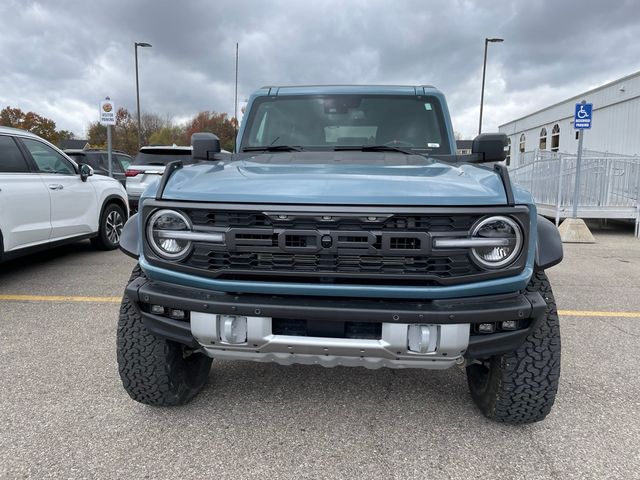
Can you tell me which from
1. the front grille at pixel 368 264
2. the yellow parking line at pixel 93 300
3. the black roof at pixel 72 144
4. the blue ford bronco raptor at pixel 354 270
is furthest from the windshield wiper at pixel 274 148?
the black roof at pixel 72 144

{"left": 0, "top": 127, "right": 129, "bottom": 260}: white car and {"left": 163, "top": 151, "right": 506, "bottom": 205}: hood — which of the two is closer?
{"left": 163, "top": 151, "right": 506, "bottom": 205}: hood

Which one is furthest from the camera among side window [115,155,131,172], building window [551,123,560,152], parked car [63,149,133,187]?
building window [551,123,560,152]

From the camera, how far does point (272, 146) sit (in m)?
3.40

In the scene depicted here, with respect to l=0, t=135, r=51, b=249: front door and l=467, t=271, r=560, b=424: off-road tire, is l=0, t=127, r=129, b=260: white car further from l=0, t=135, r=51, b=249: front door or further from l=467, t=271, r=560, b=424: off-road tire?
l=467, t=271, r=560, b=424: off-road tire

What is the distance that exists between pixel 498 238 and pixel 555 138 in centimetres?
2476

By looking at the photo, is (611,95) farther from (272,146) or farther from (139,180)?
(272,146)

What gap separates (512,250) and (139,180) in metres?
8.76

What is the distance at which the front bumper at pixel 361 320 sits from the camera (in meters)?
1.94

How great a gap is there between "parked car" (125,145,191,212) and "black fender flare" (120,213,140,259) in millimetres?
7189

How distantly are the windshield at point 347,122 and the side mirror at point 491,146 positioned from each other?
1.40ft

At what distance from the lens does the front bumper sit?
6.35 feet

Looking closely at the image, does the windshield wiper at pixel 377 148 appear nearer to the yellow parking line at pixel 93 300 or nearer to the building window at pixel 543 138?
the yellow parking line at pixel 93 300

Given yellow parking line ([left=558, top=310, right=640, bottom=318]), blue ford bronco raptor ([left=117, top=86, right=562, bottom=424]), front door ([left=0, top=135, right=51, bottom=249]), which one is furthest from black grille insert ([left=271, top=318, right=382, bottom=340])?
front door ([left=0, top=135, right=51, bottom=249])

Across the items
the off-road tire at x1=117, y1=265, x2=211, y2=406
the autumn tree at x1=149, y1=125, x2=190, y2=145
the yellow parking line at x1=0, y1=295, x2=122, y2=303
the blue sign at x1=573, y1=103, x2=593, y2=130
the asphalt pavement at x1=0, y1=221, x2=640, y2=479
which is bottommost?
the asphalt pavement at x1=0, y1=221, x2=640, y2=479
